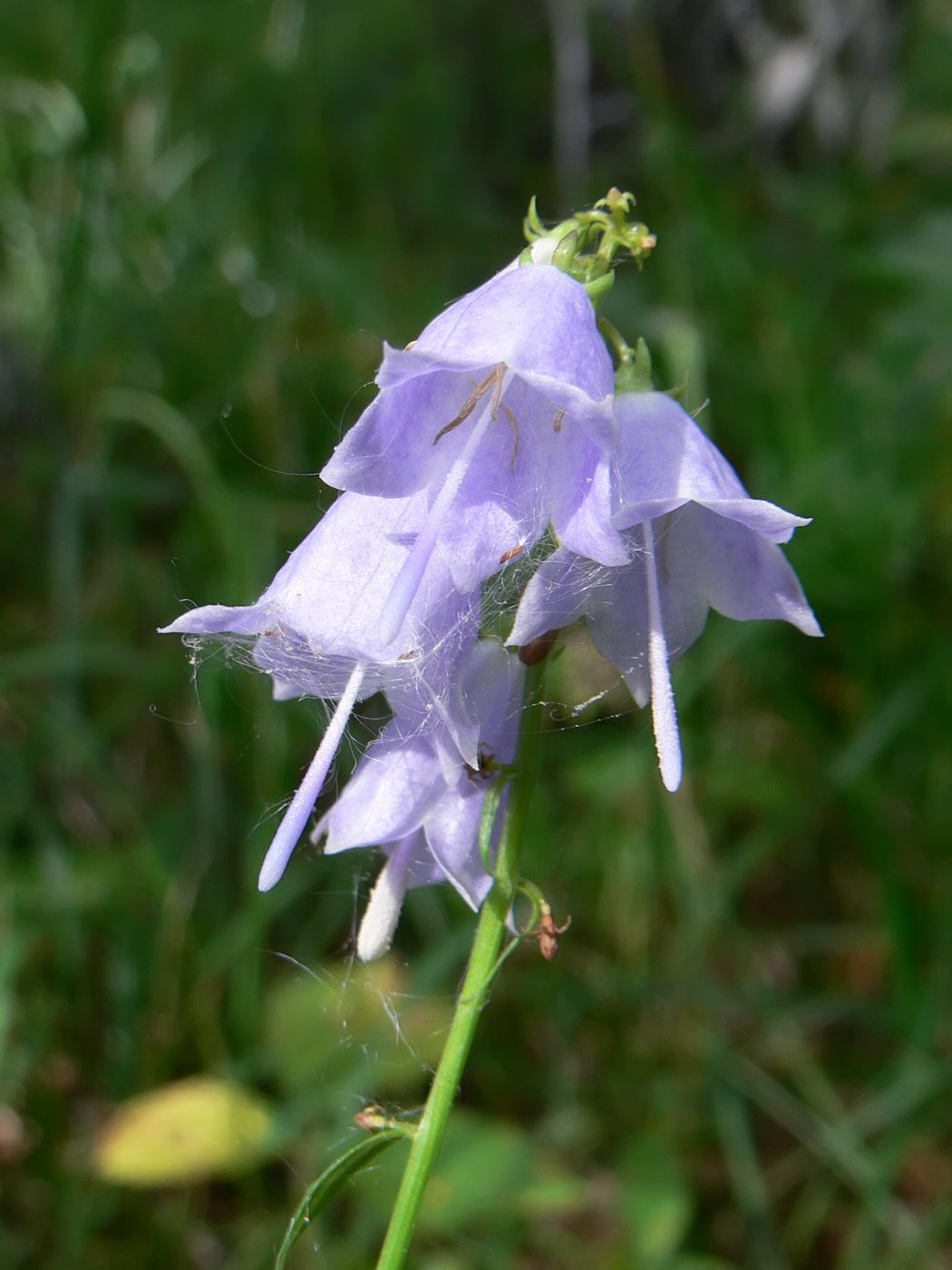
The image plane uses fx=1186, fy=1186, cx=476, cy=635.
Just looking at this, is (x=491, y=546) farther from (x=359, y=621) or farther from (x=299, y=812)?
(x=299, y=812)

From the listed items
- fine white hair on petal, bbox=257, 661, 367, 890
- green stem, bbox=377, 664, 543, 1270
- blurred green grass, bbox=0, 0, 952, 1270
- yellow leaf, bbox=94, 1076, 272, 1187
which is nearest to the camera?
fine white hair on petal, bbox=257, 661, 367, 890

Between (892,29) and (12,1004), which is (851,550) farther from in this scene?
(892,29)

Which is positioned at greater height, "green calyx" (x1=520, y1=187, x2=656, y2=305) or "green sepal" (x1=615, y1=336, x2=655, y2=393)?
"green calyx" (x1=520, y1=187, x2=656, y2=305)

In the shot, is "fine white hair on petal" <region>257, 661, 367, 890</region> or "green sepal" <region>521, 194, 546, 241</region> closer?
"fine white hair on petal" <region>257, 661, 367, 890</region>

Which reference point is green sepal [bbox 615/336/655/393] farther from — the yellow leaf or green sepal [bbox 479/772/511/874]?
the yellow leaf

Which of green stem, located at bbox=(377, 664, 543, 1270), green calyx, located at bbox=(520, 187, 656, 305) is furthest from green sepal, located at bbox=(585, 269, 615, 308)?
green stem, located at bbox=(377, 664, 543, 1270)

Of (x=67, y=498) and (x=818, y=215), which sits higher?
(x=818, y=215)

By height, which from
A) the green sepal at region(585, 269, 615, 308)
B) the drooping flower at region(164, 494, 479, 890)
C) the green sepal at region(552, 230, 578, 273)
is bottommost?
the drooping flower at region(164, 494, 479, 890)

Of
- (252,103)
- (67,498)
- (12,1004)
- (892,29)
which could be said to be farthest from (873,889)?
(892,29)
